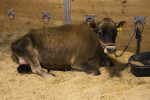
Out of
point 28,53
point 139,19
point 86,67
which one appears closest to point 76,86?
point 86,67

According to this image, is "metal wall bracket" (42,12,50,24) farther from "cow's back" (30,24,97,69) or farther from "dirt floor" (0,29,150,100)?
"dirt floor" (0,29,150,100)

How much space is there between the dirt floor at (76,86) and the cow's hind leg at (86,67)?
0.11 metres

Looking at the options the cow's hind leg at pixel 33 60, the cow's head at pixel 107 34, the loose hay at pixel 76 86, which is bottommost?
the loose hay at pixel 76 86

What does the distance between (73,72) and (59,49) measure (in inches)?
24.1

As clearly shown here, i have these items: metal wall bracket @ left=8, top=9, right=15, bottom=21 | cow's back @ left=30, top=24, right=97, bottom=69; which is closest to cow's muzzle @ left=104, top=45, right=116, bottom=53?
cow's back @ left=30, top=24, right=97, bottom=69

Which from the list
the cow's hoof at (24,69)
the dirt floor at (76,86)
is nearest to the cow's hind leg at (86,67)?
the dirt floor at (76,86)

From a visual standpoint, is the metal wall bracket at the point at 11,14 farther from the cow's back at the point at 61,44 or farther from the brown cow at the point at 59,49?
the cow's back at the point at 61,44

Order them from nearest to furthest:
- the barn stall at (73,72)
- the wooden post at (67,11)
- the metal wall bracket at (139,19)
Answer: the barn stall at (73,72), the metal wall bracket at (139,19), the wooden post at (67,11)

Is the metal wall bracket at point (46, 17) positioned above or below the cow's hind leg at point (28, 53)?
above

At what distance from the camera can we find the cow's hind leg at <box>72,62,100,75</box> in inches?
169

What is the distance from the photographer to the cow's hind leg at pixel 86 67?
14.1 feet

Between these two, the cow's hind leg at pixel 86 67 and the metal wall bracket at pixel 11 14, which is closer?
the cow's hind leg at pixel 86 67

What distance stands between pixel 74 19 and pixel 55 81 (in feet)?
6.86

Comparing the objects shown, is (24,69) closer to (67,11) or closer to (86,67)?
(86,67)
